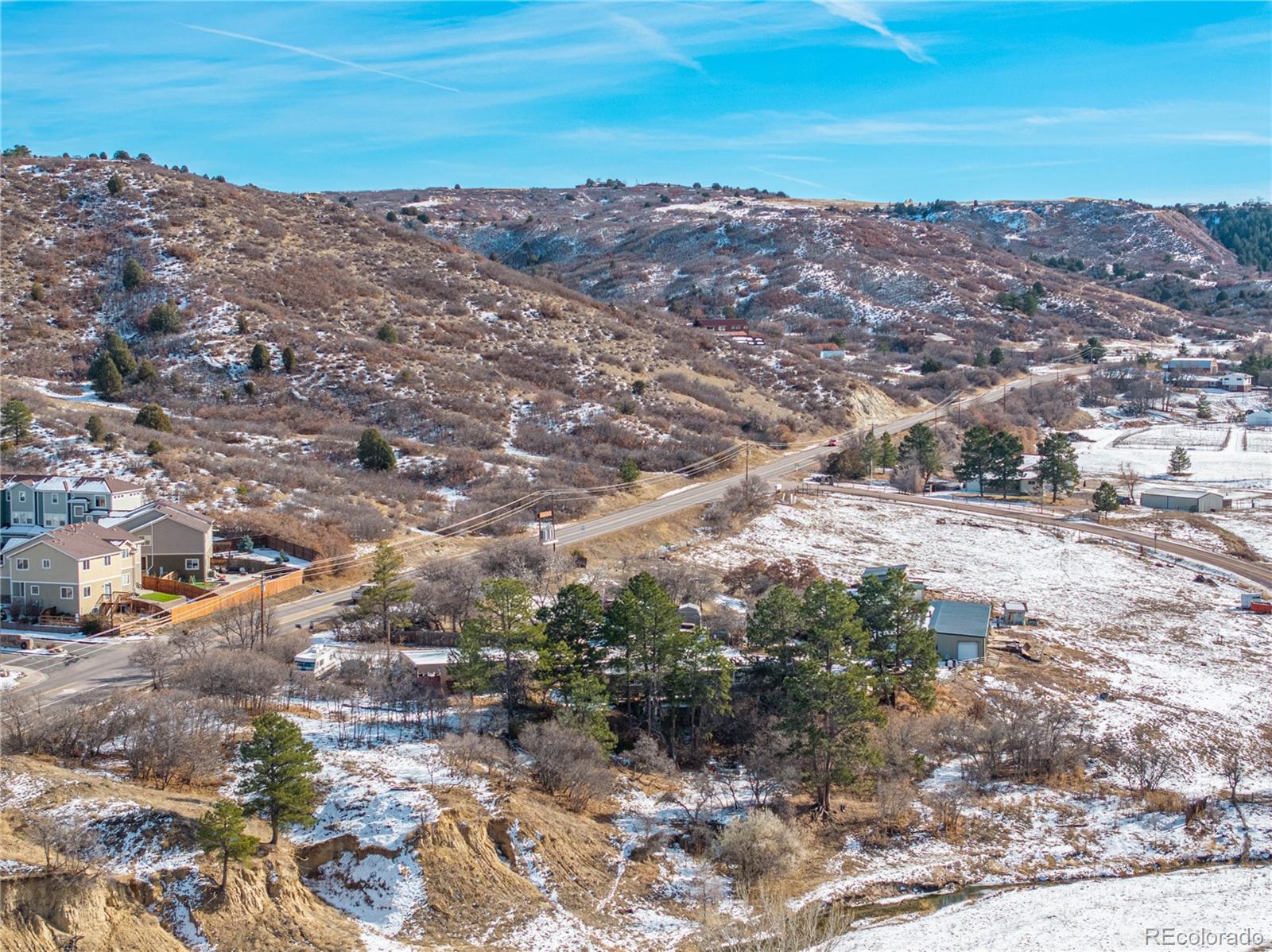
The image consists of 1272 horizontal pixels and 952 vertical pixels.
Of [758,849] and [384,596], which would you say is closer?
[758,849]

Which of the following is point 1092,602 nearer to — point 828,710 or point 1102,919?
point 828,710

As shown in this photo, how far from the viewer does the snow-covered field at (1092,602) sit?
33.8m

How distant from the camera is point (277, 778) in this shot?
22.2 metres

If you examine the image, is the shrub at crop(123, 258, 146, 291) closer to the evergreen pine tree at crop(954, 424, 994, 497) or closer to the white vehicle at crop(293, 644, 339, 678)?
the white vehicle at crop(293, 644, 339, 678)

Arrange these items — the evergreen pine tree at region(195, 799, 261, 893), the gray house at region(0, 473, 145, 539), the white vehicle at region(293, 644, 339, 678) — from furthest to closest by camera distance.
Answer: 1. the gray house at region(0, 473, 145, 539)
2. the white vehicle at region(293, 644, 339, 678)
3. the evergreen pine tree at region(195, 799, 261, 893)

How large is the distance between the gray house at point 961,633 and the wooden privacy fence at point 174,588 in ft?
87.6

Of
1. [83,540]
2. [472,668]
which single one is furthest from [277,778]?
[83,540]

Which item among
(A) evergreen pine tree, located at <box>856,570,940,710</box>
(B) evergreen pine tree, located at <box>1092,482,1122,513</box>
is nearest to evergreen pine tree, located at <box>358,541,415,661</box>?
(A) evergreen pine tree, located at <box>856,570,940,710</box>

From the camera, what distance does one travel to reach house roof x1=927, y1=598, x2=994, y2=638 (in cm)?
3728

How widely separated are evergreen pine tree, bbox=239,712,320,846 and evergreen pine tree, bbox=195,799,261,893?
1.21m

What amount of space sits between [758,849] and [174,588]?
80.6 ft

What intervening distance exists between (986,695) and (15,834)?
27.7 meters

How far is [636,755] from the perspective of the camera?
94.9ft

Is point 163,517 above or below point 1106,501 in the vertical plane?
above
